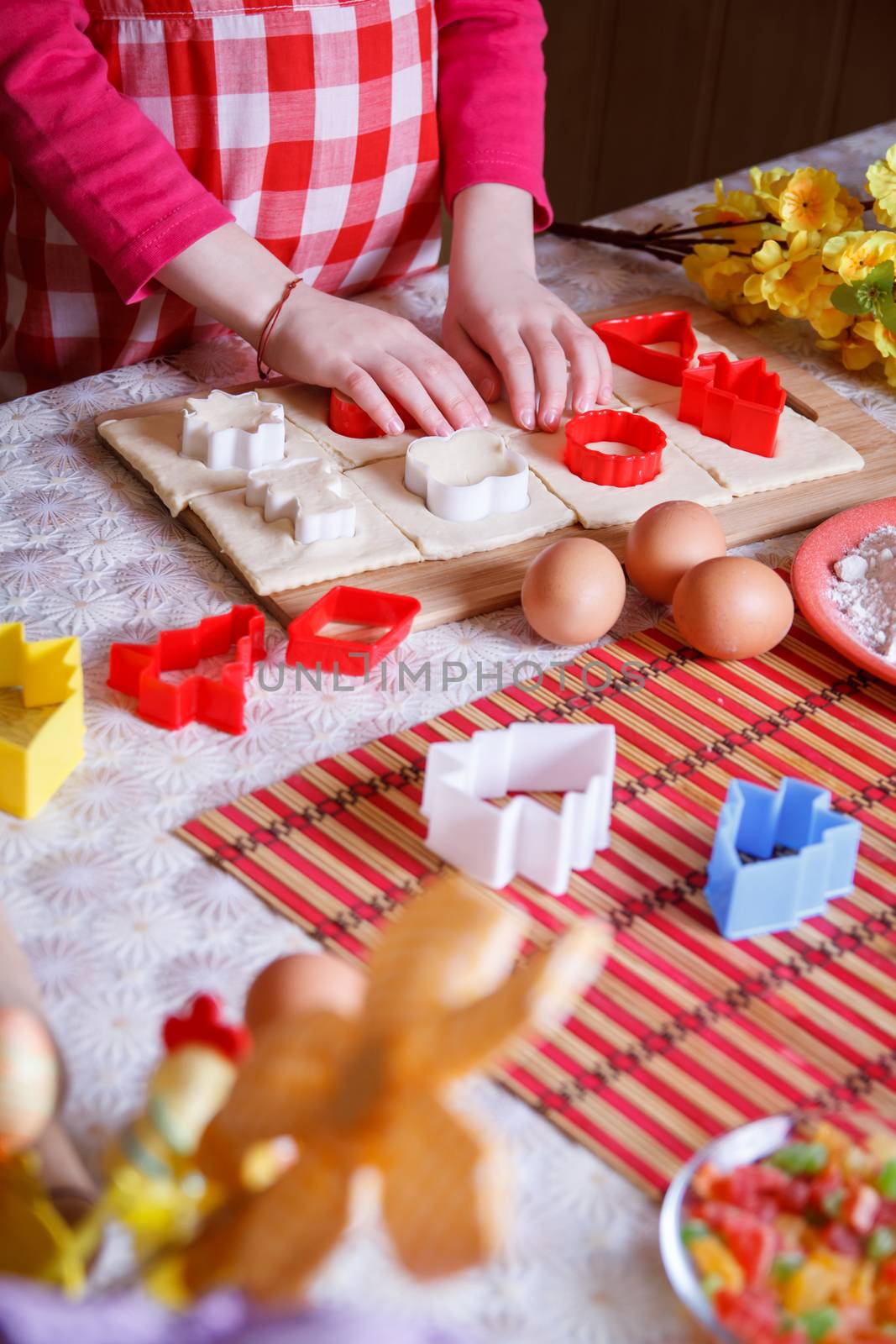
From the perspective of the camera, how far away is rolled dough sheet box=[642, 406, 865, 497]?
1.17 meters

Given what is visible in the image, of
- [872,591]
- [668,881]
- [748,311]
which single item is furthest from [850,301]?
[668,881]

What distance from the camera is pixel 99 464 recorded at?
1179 millimetres

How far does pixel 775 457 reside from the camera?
120 centimetres

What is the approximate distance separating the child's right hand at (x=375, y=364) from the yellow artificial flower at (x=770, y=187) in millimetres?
377

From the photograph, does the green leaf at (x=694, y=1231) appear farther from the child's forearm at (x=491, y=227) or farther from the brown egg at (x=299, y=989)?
the child's forearm at (x=491, y=227)

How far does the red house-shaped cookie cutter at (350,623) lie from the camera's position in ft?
3.16

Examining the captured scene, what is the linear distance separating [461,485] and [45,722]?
40 centimetres

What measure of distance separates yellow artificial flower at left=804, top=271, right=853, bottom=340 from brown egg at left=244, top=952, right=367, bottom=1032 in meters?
0.96

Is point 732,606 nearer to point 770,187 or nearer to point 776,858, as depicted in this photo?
point 776,858

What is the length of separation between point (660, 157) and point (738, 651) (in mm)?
2164

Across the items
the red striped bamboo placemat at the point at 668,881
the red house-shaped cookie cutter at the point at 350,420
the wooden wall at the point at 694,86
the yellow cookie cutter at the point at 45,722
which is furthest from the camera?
the wooden wall at the point at 694,86

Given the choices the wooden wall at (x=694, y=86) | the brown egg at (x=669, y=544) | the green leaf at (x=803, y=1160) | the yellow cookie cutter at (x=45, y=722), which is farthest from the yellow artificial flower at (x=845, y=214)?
→ the wooden wall at (x=694, y=86)

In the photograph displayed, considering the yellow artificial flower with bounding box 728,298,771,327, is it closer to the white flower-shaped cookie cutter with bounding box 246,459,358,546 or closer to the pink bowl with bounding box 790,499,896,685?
the pink bowl with bounding box 790,499,896,685

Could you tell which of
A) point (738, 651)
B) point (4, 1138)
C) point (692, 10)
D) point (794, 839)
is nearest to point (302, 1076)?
point (4, 1138)
